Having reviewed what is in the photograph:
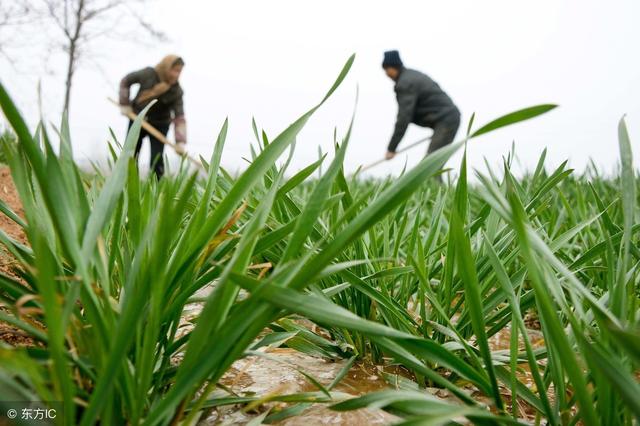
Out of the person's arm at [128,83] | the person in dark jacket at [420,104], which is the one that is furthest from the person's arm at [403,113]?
the person's arm at [128,83]

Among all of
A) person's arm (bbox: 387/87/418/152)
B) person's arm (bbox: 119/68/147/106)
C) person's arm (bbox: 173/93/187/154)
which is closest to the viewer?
person's arm (bbox: 119/68/147/106)

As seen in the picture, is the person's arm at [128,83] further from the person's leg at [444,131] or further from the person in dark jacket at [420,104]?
the person's leg at [444,131]

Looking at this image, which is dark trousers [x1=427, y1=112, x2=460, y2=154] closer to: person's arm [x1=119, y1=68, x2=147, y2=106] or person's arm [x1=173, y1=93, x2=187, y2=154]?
person's arm [x1=173, y1=93, x2=187, y2=154]

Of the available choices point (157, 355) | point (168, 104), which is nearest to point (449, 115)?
point (168, 104)

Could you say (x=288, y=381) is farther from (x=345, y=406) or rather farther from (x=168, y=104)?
(x=168, y=104)

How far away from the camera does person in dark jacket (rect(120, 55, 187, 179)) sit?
4836 mm

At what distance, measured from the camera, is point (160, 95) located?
202 inches

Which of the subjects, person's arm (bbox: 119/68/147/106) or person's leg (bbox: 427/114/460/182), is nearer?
person's arm (bbox: 119/68/147/106)

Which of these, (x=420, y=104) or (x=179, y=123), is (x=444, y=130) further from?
(x=179, y=123)

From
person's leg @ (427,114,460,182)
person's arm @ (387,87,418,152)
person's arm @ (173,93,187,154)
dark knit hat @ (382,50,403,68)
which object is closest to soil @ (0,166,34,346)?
person's arm @ (173,93,187,154)

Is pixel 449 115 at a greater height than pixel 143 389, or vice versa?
pixel 449 115

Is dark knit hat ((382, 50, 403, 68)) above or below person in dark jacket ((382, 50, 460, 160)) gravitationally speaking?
above

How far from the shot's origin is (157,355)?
566 mm

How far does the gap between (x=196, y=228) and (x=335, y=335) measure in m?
0.37
